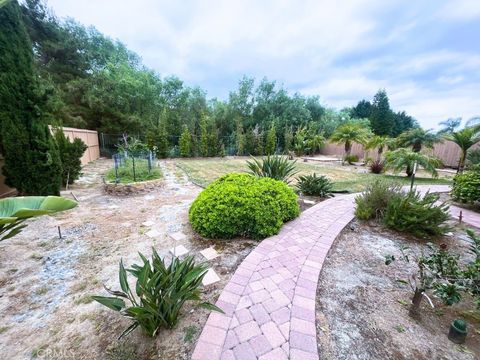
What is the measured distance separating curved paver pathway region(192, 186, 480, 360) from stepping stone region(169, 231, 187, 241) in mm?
1087

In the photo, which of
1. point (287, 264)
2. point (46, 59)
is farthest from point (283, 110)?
point (287, 264)

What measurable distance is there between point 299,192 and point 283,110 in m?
16.2

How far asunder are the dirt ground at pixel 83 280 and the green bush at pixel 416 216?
2.33 meters

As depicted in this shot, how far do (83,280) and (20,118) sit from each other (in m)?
3.87

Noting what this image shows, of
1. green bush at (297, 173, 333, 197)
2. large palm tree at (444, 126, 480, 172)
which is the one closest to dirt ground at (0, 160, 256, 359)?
green bush at (297, 173, 333, 197)

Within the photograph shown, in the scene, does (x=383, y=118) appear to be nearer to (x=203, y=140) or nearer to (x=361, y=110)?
(x=361, y=110)

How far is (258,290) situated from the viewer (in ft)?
5.95

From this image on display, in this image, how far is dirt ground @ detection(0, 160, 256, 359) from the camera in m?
1.36

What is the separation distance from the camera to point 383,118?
28.9 m

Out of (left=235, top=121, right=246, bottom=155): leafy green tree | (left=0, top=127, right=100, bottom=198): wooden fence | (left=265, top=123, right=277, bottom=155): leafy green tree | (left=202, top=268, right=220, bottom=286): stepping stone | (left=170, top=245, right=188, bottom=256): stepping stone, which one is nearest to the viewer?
(left=202, top=268, right=220, bottom=286): stepping stone

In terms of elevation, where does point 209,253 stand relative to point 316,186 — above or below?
below

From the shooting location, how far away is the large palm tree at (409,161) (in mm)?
7304

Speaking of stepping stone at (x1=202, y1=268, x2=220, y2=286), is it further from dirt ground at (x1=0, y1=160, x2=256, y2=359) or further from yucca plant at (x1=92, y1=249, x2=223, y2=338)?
yucca plant at (x1=92, y1=249, x2=223, y2=338)

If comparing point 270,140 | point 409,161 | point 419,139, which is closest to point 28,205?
point 409,161
